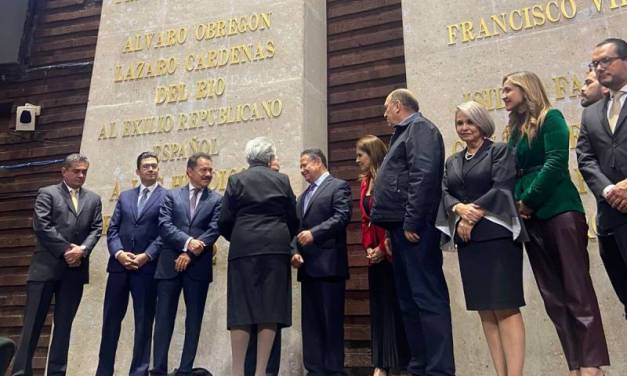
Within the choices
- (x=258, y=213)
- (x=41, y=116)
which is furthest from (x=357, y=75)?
(x=41, y=116)

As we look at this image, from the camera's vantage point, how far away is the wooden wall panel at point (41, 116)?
7.55m

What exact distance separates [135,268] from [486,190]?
300 cm

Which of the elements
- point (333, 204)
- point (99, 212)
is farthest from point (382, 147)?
point (99, 212)

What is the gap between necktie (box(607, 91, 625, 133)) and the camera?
10.1 feet

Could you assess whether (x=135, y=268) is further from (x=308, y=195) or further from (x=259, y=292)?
(x=308, y=195)

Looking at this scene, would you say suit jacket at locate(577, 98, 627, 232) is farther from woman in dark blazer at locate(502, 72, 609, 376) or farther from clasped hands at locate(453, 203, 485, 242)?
clasped hands at locate(453, 203, 485, 242)

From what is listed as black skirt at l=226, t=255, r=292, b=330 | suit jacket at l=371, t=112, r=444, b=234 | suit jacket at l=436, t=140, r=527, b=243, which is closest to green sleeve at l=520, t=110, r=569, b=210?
suit jacket at l=436, t=140, r=527, b=243

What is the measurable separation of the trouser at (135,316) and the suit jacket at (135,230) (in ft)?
0.32

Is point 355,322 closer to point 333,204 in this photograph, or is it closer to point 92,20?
point 333,204

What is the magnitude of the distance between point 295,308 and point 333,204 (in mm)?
1508

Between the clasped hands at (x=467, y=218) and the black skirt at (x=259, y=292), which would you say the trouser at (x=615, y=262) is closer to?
the clasped hands at (x=467, y=218)

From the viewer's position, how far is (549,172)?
3.05m

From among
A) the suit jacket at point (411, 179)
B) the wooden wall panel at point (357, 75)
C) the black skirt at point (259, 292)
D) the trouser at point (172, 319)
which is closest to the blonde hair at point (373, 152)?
the suit jacket at point (411, 179)

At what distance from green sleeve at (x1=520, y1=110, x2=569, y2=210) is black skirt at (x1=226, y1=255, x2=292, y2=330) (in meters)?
1.75
